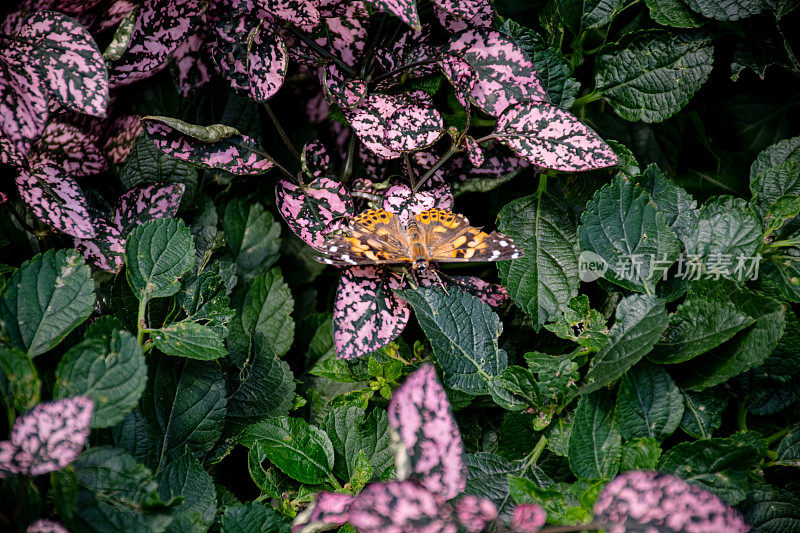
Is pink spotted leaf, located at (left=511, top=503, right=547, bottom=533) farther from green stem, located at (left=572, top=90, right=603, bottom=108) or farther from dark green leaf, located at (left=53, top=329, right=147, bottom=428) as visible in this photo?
green stem, located at (left=572, top=90, right=603, bottom=108)

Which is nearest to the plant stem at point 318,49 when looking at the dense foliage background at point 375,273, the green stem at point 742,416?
the dense foliage background at point 375,273

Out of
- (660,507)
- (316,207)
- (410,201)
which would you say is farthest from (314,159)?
(660,507)

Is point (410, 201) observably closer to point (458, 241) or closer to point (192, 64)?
point (458, 241)

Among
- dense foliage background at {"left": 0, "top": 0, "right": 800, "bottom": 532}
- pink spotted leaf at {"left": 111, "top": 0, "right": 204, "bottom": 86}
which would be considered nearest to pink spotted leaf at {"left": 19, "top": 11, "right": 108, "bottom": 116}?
dense foliage background at {"left": 0, "top": 0, "right": 800, "bottom": 532}

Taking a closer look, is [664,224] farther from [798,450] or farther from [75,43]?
[75,43]

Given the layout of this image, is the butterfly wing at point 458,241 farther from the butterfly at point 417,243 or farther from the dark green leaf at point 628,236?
the dark green leaf at point 628,236

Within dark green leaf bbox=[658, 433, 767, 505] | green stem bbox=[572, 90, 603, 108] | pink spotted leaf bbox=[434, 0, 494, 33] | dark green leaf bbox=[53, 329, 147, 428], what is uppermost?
pink spotted leaf bbox=[434, 0, 494, 33]

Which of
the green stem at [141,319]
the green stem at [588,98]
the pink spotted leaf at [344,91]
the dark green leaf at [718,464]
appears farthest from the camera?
the green stem at [588,98]
